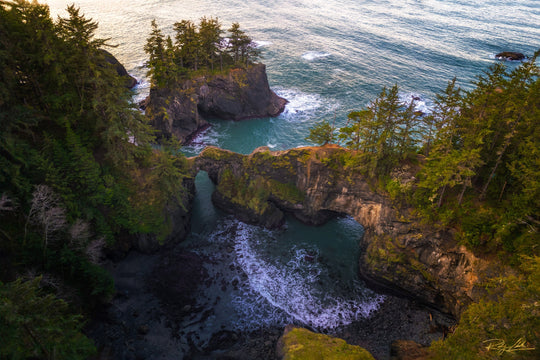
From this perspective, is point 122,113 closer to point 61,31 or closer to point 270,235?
point 61,31

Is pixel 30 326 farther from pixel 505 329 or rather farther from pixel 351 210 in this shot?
pixel 351 210

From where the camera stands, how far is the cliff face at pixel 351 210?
3447 cm

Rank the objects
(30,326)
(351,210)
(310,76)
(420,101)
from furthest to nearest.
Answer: (310,76)
(420,101)
(351,210)
(30,326)

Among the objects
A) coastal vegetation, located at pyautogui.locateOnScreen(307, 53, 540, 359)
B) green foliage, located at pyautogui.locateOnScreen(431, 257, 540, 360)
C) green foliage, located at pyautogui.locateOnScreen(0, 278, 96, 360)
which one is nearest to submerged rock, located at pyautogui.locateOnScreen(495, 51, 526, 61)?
coastal vegetation, located at pyautogui.locateOnScreen(307, 53, 540, 359)

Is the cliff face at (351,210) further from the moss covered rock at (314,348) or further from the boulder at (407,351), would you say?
the moss covered rock at (314,348)

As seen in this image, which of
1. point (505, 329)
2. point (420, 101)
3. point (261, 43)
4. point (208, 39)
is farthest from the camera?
point (261, 43)

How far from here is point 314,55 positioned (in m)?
98.7

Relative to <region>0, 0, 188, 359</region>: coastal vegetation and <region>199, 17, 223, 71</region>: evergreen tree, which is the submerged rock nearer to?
<region>199, 17, 223, 71</region>: evergreen tree

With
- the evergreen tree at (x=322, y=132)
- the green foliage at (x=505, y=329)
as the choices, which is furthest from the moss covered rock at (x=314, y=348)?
the evergreen tree at (x=322, y=132)

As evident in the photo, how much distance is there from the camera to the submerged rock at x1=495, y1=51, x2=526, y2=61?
9081 cm

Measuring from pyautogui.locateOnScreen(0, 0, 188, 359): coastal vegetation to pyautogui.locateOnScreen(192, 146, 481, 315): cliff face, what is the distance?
1118 cm

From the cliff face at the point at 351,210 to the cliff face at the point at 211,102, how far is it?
19895 mm

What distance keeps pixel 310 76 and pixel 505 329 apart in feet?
264

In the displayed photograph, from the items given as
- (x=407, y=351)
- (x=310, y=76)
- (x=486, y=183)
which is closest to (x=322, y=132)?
(x=486, y=183)
